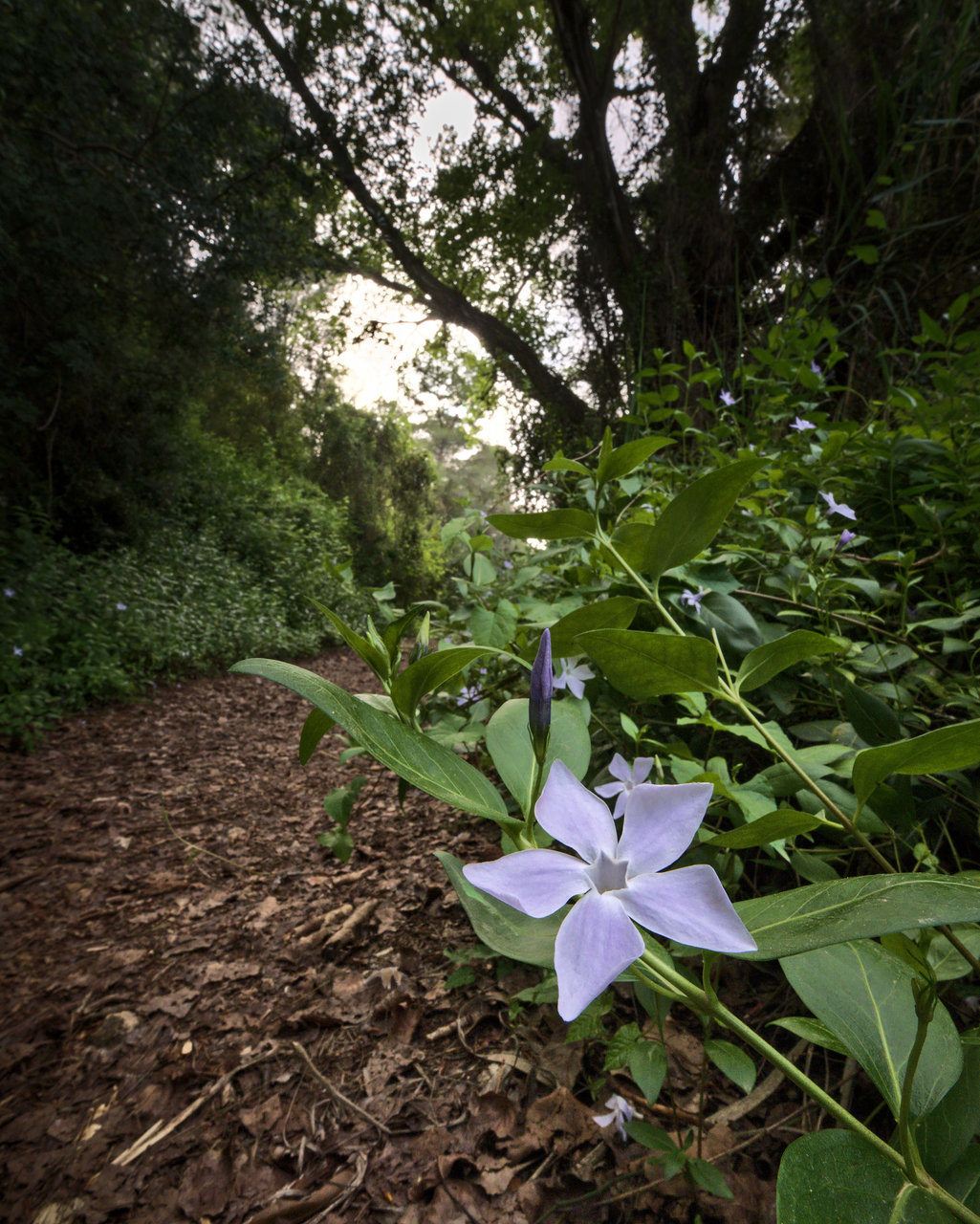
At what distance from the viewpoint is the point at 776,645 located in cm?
57

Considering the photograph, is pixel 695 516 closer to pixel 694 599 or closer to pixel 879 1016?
pixel 694 599

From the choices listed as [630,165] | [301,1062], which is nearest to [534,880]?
[301,1062]

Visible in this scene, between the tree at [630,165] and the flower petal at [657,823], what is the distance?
5.04 feet

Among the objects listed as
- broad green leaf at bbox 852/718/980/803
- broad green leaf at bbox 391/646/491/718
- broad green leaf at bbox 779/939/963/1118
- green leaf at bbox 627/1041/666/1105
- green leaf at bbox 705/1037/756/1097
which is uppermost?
broad green leaf at bbox 391/646/491/718

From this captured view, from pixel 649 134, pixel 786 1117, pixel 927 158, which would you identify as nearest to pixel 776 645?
pixel 786 1117

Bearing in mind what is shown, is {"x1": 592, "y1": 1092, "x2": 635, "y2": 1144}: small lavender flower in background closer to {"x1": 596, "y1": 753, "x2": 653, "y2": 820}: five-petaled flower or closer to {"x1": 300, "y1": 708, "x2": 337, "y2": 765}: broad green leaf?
{"x1": 596, "y1": 753, "x2": 653, "y2": 820}: five-petaled flower

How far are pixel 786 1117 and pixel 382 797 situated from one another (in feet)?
6.01

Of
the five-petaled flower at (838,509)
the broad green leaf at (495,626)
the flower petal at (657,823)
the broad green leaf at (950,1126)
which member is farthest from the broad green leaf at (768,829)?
the five-petaled flower at (838,509)

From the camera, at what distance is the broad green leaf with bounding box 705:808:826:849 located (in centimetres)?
37

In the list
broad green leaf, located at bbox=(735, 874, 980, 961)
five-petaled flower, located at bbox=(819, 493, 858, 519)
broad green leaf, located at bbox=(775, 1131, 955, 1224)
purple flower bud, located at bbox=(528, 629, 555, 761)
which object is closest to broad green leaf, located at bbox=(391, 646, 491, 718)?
purple flower bud, located at bbox=(528, 629, 555, 761)

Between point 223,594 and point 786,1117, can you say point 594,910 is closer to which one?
point 786,1117

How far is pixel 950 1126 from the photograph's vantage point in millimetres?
419

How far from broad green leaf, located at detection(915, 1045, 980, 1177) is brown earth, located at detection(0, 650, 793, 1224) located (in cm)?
42

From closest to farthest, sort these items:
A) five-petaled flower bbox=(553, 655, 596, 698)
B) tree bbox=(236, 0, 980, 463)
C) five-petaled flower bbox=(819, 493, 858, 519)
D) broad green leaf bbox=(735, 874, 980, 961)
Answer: broad green leaf bbox=(735, 874, 980, 961) → five-petaled flower bbox=(553, 655, 596, 698) → five-petaled flower bbox=(819, 493, 858, 519) → tree bbox=(236, 0, 980, 463)
